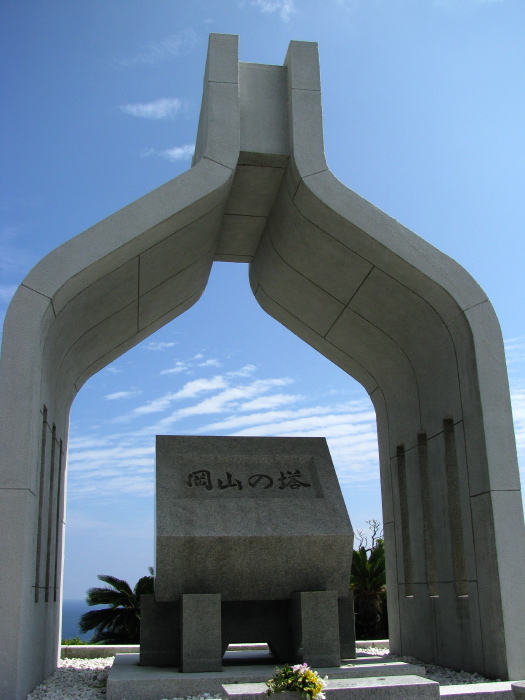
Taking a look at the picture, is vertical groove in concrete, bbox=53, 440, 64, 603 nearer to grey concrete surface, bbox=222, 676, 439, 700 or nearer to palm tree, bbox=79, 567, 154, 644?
grey concrete surface, bbox=222, 676, 439, 700

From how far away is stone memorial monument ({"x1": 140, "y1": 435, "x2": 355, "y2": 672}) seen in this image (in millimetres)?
9156

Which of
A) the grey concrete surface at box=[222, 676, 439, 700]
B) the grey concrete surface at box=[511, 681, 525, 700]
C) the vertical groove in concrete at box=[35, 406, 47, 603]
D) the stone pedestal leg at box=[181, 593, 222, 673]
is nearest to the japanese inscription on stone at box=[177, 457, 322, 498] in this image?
the stone pedestal leg at box=[181, 593, 222, 673]

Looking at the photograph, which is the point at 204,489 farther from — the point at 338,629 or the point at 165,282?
the point at 165,282

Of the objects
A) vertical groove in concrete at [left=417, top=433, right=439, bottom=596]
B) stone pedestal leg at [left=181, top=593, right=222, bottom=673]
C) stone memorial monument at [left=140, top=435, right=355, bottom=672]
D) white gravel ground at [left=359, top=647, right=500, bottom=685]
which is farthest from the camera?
vertical groove in concrete at [left=417, top=433, right=439, bottom=596]

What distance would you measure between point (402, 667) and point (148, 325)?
6900mm

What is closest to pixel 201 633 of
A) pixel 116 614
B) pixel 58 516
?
pixel 58 516

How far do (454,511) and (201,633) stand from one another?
12.8 feet

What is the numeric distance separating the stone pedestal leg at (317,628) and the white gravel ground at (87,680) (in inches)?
53.0

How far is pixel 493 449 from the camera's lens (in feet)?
29.8

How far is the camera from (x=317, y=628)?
9.31 m

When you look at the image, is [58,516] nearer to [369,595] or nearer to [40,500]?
[40,500]

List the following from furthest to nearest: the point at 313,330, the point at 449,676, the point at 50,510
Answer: the point at 313,330, the point at 50,510, the point at 449,676

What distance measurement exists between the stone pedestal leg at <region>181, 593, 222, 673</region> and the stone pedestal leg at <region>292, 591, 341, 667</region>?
108 cm

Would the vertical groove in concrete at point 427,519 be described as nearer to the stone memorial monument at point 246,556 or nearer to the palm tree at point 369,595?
the stone memorial monument at point 246,556
